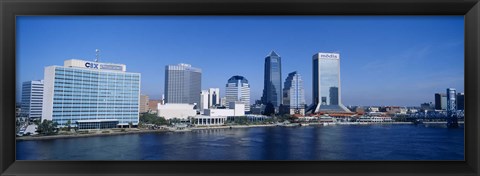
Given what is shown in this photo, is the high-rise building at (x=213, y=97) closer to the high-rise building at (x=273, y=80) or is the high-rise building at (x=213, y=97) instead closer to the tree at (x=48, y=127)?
the high-rise building at (x=273, y=80)

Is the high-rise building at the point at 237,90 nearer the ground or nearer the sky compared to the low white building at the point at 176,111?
nearer the sky

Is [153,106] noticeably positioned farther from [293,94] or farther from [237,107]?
[293,94]

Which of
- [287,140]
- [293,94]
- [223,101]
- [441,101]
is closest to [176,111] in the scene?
[223,101]

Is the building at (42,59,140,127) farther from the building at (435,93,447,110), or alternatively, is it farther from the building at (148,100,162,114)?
the building at (435,93,447,110)

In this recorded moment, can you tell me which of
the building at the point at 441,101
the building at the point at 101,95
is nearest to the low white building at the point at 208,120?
the building at the point at 101,95
